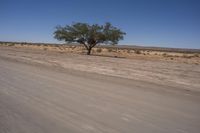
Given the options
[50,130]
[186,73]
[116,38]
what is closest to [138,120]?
[50,130]

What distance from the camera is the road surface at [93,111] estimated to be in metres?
5.23

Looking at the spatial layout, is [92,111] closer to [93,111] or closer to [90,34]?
[93,111]

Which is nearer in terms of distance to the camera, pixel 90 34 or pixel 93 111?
pixel 93 111

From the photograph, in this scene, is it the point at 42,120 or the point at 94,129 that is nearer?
the point at 94,129

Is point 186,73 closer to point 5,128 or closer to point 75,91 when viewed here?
point 75,91

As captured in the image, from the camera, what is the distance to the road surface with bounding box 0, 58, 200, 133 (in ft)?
17.2

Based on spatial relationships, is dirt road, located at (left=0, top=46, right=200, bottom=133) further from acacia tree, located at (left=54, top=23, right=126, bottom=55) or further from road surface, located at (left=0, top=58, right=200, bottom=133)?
acacia tree, located at (left=54, top=23, right=126, bottom=55)

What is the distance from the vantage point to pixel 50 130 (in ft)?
16.3

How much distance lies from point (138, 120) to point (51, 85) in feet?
17.1

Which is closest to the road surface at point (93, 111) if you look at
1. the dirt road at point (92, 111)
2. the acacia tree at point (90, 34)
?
the dirt road at point (92, 111)

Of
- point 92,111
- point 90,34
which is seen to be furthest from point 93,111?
point 90,34

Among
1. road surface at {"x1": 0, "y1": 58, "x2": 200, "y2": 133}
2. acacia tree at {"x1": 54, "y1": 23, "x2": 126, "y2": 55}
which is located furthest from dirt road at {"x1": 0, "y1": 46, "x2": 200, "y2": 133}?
acacia tree at {"x1": 54, "y1": 23, "x2": 126, "y2": 55}

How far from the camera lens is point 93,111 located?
21.2 ft

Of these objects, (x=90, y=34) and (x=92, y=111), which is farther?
(x=90, y=34)
